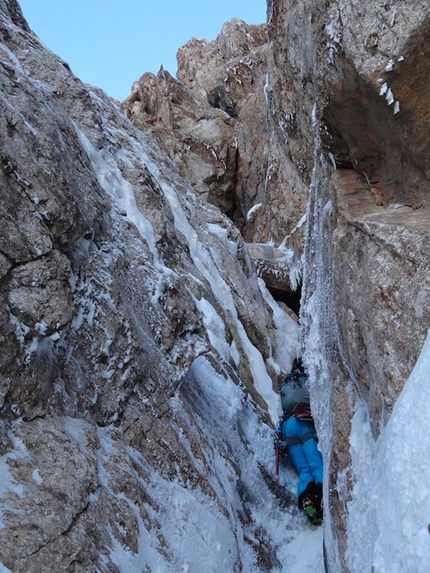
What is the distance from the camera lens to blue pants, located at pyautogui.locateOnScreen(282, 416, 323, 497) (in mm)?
7992

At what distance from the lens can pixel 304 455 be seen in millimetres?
8391

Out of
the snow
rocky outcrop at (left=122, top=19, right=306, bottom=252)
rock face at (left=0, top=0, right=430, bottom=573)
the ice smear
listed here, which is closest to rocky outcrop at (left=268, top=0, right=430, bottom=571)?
rock face at (left=0, top=0, right=430, bottom=573)

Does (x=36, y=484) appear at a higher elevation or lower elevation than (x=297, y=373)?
higher

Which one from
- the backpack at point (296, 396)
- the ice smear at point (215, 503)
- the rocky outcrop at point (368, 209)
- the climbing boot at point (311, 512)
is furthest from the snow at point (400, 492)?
the backpack at point (296, 396)

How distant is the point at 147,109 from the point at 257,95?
5.60 metres

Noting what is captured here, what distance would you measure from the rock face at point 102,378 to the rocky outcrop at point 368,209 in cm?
153

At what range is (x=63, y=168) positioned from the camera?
20.3ft

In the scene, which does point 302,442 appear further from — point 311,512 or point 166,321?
point 166,321

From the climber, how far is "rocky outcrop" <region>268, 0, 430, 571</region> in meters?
1.39

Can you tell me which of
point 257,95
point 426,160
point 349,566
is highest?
point 257,95

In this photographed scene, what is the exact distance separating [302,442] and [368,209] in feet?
15.2

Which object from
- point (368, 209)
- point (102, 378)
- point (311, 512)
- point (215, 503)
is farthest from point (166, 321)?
point (311, 512)

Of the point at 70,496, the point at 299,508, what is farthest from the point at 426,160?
the point at 299,508

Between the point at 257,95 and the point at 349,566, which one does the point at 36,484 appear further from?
the point at 257,95
